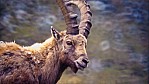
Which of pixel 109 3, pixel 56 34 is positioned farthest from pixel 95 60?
pixel 56 34

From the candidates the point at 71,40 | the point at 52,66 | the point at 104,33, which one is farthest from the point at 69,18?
the point at 104,33

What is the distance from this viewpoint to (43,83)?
816 cm

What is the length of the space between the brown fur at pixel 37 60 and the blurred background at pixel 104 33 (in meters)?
A: 4.79

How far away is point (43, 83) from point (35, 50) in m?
0.59

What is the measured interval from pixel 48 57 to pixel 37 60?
24 centimetres

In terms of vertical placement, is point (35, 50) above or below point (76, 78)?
above

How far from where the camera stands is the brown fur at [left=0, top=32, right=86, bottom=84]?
25.5 feet

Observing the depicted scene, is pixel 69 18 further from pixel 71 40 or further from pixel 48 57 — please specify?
pixel 48 57

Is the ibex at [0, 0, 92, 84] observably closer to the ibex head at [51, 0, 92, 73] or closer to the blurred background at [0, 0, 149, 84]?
the ibex head at [51, 0, 92, 73]

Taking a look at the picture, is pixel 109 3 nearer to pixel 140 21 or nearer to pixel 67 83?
pixel 140 21

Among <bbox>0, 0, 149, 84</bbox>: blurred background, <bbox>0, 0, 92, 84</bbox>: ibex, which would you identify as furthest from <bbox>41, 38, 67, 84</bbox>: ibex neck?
<bbox>0, 0, 149, 84</bbox>: blurred background

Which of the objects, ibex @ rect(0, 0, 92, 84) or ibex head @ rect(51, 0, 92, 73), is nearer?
ibex @ rect(0, 0, 92, 84)

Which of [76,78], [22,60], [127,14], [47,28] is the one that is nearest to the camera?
[22,60]

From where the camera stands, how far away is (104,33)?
15773 millimetres
